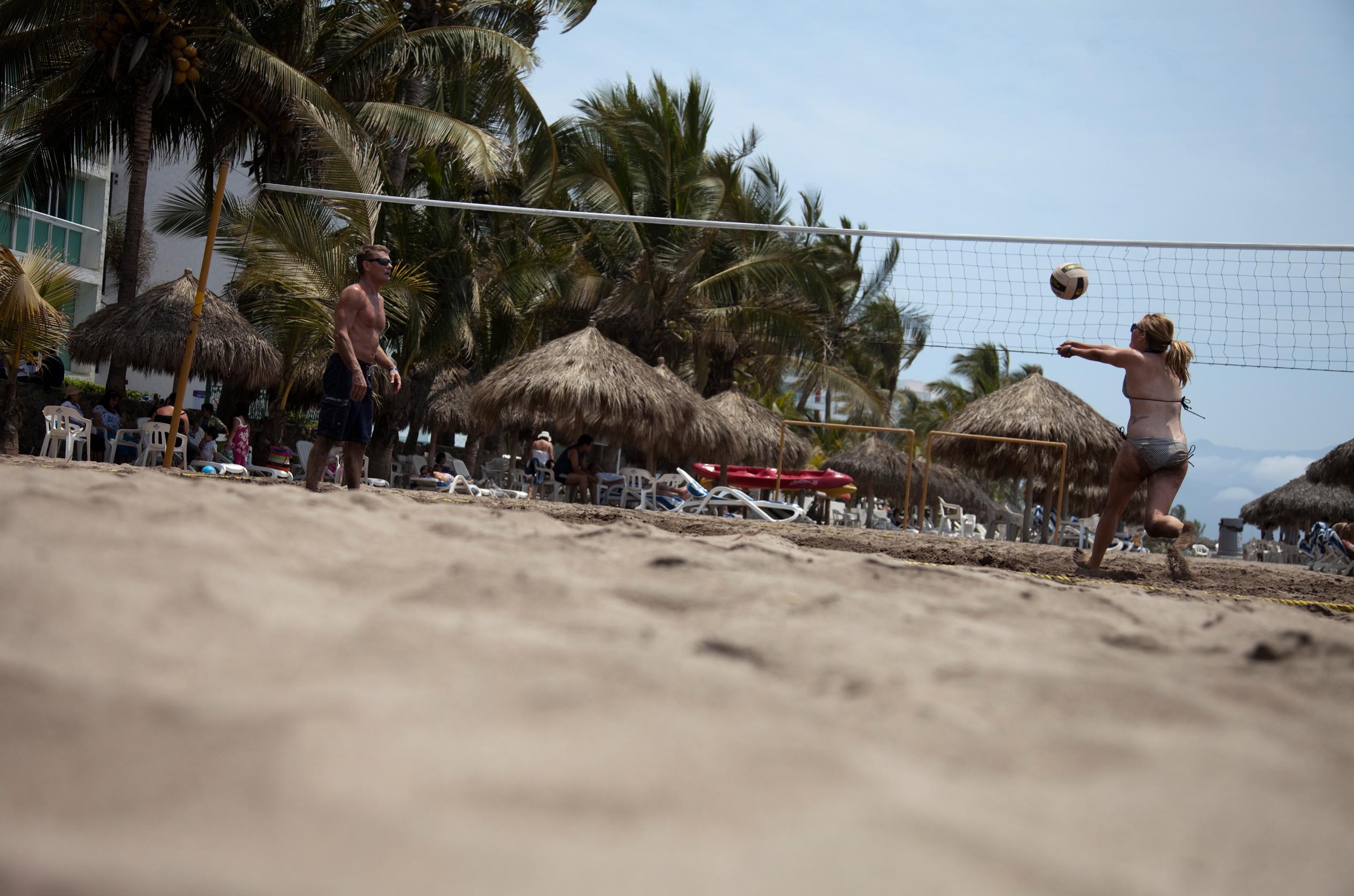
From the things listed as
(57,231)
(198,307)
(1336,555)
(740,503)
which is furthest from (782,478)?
(57,231)

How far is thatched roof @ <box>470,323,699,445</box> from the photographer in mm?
12812

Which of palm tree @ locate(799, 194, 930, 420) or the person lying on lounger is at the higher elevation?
palm tree @ locate(799, 194, 930, 420)

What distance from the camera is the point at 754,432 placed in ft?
56.5

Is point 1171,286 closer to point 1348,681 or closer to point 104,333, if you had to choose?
point 1348,681

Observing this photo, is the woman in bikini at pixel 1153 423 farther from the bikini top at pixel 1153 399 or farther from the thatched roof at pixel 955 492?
the thatched roof at pixel 955 492

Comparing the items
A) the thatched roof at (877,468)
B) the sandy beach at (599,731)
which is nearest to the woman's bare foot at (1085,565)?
the sandy beach at (599,731)

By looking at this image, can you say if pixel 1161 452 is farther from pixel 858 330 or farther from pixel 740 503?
pixel 858 330

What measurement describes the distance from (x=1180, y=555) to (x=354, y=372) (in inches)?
176

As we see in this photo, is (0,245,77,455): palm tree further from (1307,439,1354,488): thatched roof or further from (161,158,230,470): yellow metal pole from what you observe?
(1307,439,1354,488): thatched roof

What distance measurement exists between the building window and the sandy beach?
21.0 meters

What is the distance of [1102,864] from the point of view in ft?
3.70

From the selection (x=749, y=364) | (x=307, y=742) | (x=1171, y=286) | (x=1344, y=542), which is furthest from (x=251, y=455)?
(x=307, y=742)

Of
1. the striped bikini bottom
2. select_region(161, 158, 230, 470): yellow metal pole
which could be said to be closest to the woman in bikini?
the striped bikini bottom

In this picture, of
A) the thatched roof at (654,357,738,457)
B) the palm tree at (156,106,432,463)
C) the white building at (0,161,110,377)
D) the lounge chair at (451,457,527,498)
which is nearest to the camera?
the lounge chair at (451,457,527,498)
